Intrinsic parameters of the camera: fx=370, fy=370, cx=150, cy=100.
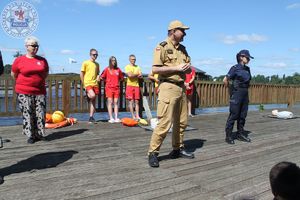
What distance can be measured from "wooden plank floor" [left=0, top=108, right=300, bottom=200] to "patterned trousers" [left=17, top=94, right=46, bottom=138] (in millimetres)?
290

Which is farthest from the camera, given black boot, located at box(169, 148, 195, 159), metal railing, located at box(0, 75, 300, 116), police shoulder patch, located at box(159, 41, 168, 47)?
metal railing, located at box(0, 75, 300, 116)

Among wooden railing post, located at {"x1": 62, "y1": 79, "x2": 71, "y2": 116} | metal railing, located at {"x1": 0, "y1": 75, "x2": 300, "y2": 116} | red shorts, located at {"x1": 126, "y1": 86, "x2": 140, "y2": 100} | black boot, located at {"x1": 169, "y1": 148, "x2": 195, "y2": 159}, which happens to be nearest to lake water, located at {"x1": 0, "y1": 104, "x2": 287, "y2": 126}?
metal railing, located at {"x1": 0, "y1": 75, "x2": 300, "y2": 116}

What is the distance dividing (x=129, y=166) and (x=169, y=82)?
3.72ft

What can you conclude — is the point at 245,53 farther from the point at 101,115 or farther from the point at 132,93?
the point at 101,115

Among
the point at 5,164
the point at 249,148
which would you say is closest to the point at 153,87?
the point at 249,148

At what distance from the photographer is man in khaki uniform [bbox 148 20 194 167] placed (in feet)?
14.6

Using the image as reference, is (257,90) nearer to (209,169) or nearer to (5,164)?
(209,169)

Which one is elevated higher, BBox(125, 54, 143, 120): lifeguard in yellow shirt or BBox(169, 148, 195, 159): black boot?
BBox(125, 54, 143, 120): lifeguard in yellow shirt

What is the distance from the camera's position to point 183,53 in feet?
15.6

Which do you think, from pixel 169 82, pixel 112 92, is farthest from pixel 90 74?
pixel 169 82

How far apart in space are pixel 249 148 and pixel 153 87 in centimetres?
458

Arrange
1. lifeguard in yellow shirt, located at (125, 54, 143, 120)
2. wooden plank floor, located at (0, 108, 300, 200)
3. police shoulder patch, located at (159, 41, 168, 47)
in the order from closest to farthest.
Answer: wooden plank floor, located at (0, 108, 300, 200) → police shoulder patch, located at (159, 41, 168, 47) → lifeguard in yellow shirt, located at (125, 54, 143, 120)

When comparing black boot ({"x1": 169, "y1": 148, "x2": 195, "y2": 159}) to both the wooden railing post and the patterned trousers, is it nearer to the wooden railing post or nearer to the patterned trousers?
the patterned trousers

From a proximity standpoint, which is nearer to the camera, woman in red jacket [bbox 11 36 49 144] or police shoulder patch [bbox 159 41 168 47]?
police shoulder patch [bbox 159 41 168 47]
